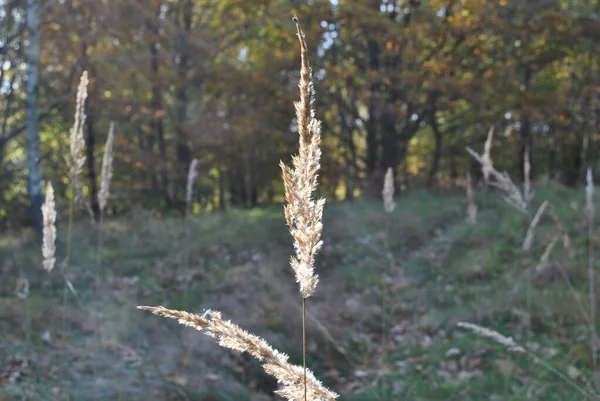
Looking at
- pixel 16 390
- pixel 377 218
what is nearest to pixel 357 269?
pixel 377 218

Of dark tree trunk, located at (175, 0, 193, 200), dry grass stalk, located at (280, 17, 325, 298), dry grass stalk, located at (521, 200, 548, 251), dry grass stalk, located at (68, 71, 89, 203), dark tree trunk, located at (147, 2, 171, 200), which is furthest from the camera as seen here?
dark tree trunk, located at (175, 0, 193, 200)

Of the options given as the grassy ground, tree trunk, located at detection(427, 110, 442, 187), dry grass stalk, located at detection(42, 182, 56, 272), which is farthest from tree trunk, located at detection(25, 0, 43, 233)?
tree trunk, located at detection(427, 110, 442, 187)

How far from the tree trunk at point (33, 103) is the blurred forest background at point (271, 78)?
5.32 feet

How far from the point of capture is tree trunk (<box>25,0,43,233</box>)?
8844 mm

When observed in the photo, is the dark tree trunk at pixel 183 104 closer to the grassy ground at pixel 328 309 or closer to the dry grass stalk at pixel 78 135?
the grassy ground at pixel 328 309

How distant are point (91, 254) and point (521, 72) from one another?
1249 cm

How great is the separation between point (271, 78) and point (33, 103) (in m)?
6.50

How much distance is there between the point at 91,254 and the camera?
842 cm

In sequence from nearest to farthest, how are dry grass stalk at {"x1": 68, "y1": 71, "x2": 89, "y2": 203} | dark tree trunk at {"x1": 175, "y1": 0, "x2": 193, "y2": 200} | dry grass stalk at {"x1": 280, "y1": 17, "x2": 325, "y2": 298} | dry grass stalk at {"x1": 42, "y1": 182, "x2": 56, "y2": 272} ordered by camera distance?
dry grass stalk at {"x1": 280, "y1": 17, "x2": 325, "y2": 298}
dry grass stalk at {"x1": 42, "y1": 182, "x2": 56, "y2": 272}
dry grass stalk at {"x1": 68, "y1": 71, "x2": 89, "y2": 203}
dark tree trunk at {"x1": 175, "y1": 0, "x2": 193, "y2": 200}

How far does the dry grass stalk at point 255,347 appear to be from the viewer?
103 centimetres

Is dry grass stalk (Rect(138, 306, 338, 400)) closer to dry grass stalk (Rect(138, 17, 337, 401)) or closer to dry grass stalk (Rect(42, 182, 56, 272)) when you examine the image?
dry grass stalk (Rect(138, 17, 337, 401))

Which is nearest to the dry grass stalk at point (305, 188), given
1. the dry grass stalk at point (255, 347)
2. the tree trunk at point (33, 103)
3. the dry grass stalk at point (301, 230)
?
the dry grass stalk at point (301, 230)

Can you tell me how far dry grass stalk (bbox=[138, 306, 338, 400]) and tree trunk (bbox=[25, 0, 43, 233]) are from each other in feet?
28.5

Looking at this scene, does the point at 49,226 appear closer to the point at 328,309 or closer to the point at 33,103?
the point at 328,309
